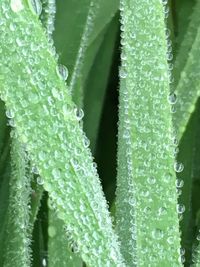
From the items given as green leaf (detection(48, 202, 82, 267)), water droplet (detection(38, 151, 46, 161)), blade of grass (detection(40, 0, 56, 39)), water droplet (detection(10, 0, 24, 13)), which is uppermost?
blade of grass (detection(40, 0, 56, 39))

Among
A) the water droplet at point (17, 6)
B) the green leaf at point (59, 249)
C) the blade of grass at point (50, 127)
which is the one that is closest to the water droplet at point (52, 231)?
the green leaf at point (59, 249)

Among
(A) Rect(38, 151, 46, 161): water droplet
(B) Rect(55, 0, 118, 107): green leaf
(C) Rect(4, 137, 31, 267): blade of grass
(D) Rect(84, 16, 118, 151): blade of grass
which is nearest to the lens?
(A) Rect(38, 151, 46, 161): water droplet

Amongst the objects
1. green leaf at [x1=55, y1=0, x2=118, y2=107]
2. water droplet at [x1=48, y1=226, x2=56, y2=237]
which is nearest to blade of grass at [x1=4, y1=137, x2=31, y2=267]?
water droplet at [x1=48, y1=226, x2=56, y2=237]

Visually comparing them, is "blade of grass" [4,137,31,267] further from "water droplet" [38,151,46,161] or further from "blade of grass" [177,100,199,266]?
"blade of grass" [177,100,199,266]

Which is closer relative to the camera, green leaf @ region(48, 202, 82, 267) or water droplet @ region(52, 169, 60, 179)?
water droplet @ region(52, 169, 60, 179)

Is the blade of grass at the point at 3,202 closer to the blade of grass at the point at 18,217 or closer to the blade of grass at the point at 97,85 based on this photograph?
the blade of grass at the point at 18,217
